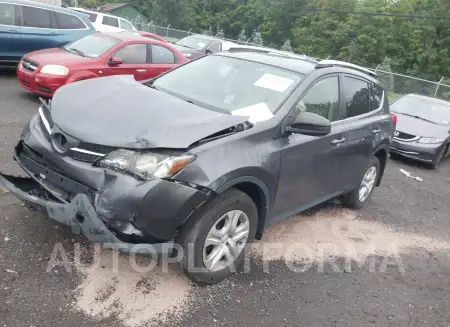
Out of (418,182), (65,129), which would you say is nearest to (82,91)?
(65,129)

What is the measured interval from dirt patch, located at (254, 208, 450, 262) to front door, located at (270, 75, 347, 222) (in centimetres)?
45

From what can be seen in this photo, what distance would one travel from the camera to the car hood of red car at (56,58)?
7758mm

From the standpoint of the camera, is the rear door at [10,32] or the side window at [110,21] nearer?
the rear door at [10,32]

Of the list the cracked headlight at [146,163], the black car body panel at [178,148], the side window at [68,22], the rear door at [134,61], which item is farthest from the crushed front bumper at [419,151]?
the side window at [68,22]

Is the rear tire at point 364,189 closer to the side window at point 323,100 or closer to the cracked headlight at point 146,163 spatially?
the side window at point 323,100

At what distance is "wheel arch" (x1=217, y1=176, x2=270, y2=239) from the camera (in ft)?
10.4

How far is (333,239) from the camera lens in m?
4.74

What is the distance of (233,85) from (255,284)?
177cm

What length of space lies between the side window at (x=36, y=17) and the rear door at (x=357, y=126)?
7883 millimetres

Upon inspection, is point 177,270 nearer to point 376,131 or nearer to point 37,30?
point 376,131

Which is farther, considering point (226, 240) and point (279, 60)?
point (279, 60)

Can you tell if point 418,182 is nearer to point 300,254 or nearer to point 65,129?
point 300,254

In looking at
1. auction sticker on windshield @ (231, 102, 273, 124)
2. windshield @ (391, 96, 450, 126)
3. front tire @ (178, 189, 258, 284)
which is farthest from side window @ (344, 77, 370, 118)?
windshield @ (391, 96, 450, 126)

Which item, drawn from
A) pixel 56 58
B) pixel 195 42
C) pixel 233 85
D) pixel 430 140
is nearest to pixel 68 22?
pixel 56 58
